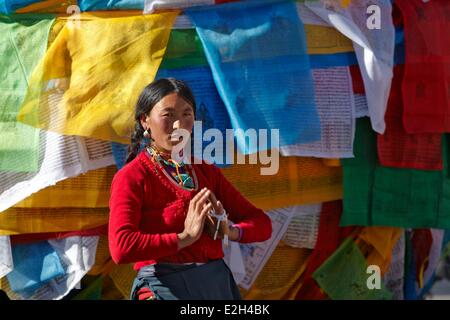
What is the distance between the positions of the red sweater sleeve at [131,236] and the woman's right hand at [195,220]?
0.02 meters

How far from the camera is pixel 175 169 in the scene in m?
2.59

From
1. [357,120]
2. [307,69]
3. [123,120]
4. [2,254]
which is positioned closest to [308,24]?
[307,69]

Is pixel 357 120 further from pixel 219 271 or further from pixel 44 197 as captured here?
pixel 219 271

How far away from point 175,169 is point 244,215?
0.76 ft

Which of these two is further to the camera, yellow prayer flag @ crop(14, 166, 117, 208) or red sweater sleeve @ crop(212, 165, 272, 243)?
yellow prayer flag @ crop(14, 166, 117, 208)

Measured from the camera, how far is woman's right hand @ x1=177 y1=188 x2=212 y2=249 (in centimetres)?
239

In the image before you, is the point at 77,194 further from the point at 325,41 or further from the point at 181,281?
the point at 181,281

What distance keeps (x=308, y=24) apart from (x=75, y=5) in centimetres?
94

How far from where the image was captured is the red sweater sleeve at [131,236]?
2369 mm

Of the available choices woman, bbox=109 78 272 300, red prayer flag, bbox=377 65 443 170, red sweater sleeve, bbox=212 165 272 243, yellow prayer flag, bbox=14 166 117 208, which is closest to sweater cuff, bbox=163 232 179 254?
woman, bbox=109 78 272 300

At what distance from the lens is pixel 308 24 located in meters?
3.88

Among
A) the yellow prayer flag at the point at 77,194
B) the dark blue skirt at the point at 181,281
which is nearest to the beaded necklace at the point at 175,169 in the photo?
the dark blue skirt at the point at 181,281

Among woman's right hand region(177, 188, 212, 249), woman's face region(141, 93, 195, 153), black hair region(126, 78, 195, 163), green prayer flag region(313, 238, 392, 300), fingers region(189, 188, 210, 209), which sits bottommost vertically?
green prayer flag region(313, 238, 392, 300)

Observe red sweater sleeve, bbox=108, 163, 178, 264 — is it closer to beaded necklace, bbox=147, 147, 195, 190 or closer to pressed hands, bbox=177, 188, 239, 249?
pressed hands, bbox=177, 188, 239, 249
